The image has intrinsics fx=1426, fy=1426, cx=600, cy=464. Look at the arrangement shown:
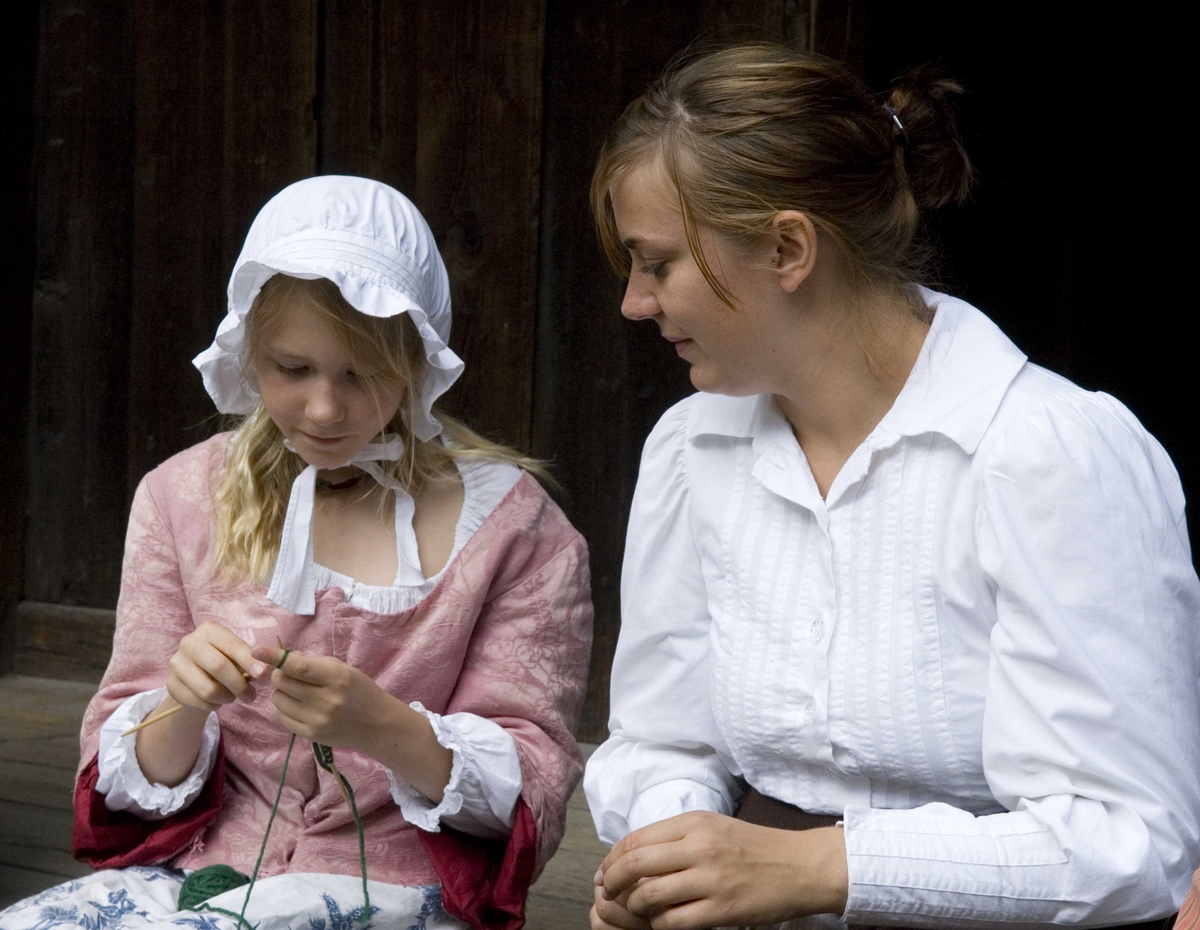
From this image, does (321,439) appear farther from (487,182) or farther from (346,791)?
(487,182)

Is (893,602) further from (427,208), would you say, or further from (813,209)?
(427,208)

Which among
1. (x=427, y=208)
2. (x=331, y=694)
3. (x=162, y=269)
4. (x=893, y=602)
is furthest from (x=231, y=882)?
(x=162, y=269)

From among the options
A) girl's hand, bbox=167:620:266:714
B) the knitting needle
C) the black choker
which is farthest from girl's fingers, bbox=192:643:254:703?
the black choker

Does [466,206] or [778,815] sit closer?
[778,815]

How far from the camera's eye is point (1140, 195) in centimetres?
388

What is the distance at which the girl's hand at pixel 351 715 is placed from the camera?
1709 mm

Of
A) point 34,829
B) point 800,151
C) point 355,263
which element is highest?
point 800,151

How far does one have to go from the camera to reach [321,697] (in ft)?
5.64

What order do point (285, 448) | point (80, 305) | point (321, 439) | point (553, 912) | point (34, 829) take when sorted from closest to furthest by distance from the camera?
point (321, 439) < point (285, 448) < point (553, 912) < point (34, 829) < point (80, 305)

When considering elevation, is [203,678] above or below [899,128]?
below

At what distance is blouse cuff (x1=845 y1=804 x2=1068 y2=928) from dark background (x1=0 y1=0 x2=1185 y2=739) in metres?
1.86

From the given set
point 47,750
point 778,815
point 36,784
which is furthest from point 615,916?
point 47,750

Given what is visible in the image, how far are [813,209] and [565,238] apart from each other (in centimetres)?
173

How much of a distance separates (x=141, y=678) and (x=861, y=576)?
42.3 inches
